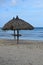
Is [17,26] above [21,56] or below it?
above

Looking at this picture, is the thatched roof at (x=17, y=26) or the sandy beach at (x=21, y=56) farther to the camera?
the thatched roof at (x=17, y=26)

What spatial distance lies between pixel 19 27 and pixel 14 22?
1.92 ft

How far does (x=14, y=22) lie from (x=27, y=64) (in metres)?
9.80

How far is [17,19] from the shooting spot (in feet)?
59.4

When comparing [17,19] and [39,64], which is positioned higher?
[17,19]

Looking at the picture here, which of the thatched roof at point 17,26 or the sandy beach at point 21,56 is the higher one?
the thatched roof at point 17,26

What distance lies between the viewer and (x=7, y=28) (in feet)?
58.4

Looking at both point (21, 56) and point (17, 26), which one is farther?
point (17, 26)

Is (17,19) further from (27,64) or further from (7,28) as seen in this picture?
(27,64)

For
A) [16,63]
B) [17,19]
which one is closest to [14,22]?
[17,19]

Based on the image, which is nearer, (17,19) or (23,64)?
(23,64)

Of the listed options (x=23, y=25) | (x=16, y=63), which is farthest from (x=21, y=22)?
(x=16, y=63)

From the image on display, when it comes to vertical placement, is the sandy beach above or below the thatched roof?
below

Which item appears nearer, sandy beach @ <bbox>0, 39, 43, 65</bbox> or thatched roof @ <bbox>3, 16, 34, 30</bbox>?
sandy beach @ <bbox>0, 39, 43, 65</bbox>
